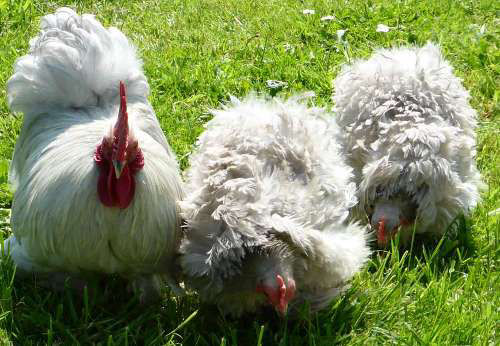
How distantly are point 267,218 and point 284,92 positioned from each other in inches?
102

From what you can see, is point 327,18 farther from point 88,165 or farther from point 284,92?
point 88,165

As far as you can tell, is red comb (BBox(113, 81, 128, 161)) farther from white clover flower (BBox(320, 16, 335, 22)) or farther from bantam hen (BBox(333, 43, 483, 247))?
white clover flower (BBox(320, 16, 335, 22))

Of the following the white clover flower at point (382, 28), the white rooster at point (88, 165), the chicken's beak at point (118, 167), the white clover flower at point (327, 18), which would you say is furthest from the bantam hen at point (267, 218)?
the white clover flower at point (327, 18)

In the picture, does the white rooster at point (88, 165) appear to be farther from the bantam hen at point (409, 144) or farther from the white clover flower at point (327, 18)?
the white clover flower at point (327, 18)

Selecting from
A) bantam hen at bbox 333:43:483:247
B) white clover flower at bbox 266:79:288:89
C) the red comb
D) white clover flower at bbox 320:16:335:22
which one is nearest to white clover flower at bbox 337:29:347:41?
white clover flower at bbox 320:16:335:22

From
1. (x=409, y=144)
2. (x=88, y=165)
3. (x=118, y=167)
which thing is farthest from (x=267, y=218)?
(x=409, y=144)

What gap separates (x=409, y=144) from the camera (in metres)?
4.02

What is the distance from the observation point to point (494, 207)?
4520mm

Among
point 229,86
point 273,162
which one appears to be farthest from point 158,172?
point 229,86

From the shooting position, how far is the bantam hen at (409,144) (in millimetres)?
4016

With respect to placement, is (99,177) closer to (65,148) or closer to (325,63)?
(65,148)

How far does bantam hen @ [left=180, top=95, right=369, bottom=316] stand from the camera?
3168mm

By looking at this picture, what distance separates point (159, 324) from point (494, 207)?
2.52 metres

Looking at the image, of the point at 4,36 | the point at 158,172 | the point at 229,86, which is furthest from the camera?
the point at 4,36
